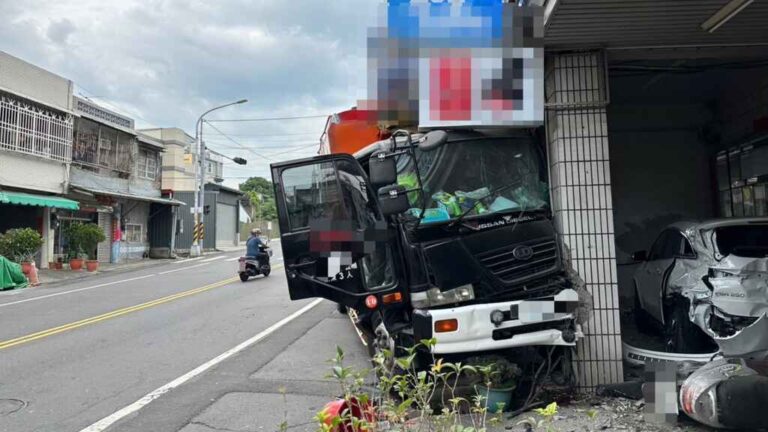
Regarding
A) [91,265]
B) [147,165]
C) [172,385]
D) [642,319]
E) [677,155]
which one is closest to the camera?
[172,385]

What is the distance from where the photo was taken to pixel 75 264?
20781mm

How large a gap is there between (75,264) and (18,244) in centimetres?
412

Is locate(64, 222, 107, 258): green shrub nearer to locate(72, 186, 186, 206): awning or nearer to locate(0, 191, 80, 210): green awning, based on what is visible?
locate(0, 191, 80, 210): green awning

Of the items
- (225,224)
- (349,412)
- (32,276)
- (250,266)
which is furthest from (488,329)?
(225,224)

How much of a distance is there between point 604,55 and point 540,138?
1.00m

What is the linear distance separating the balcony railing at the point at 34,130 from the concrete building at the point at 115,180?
858 mm

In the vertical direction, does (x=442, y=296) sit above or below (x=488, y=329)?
above

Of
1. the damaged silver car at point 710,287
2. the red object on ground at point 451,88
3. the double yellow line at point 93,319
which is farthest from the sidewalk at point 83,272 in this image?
the damaged silver car at point 710,287

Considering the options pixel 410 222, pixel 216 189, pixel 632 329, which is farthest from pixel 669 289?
pixel 216 189

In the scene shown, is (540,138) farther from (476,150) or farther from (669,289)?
(669,289)

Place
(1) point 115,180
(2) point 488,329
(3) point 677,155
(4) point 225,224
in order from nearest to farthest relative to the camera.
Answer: (2) point 488,329
(3) point 677,155
(1) point 115,180
(4) point 225,224

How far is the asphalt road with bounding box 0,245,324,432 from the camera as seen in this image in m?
5.09

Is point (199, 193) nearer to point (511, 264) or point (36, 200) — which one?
point (36, 200)

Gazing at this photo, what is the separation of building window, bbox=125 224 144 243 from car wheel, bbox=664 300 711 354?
88.8 ft
